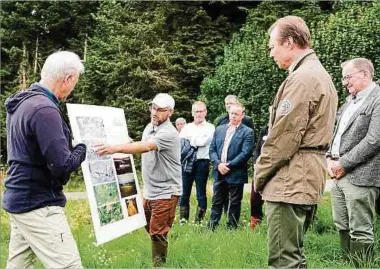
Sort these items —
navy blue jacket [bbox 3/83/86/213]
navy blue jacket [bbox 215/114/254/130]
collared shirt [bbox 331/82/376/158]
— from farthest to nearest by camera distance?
navy blue jacket [bbox 215/114/254/130]
collared shirt [bbox 331/82/376/158]
navy blue jacket [bbox 3/83/86/213]

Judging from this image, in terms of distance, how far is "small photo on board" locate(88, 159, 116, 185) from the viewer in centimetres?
500

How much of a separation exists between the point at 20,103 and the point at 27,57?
22663 mm

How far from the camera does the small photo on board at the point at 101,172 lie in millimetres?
5004

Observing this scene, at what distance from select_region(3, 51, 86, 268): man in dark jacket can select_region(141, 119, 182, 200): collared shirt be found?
190 centimetres

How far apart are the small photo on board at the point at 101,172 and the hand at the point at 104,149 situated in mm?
108

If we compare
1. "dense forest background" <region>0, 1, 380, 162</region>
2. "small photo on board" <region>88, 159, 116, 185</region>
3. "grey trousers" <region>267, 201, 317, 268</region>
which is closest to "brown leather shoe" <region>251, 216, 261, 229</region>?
"small photo on board" <region>88, 159, 116, 185</region>

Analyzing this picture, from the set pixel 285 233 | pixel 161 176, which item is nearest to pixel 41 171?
pixel 285 233

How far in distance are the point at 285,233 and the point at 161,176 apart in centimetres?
224

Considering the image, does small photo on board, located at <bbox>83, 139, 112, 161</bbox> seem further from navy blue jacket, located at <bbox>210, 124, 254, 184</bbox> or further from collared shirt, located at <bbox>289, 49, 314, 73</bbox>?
navy blue jacket, located at <bbox>210, 124, 254, 184</bbox>

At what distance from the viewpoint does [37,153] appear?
3.88 m

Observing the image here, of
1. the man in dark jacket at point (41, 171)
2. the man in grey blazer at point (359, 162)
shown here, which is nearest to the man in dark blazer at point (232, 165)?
the man in grey blazer at point (359, 162)

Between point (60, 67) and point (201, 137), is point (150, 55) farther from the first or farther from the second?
point (60, 67)

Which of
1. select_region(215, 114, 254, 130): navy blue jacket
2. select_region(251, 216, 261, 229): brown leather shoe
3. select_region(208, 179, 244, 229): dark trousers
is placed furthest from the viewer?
select_region(215, 114, 254, 130): navy blue jacket

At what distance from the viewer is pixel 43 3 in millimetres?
25312
